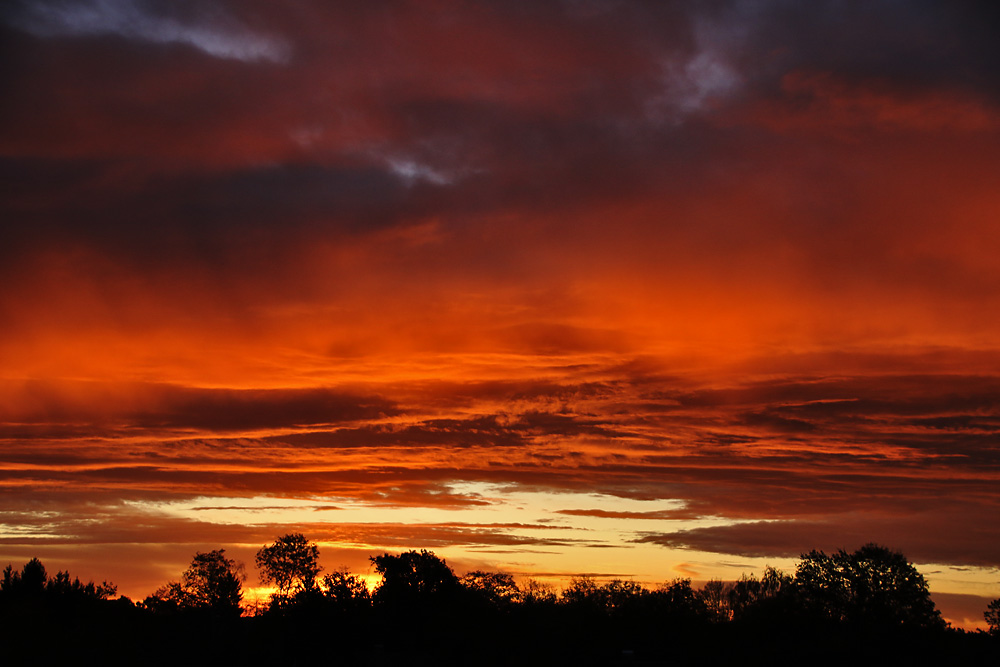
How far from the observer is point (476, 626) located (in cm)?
6575

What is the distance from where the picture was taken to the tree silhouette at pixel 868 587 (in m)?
87.1

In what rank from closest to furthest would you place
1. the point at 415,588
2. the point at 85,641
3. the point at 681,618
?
the point at 85,641 → the point at 681,618 → the point at 415,588

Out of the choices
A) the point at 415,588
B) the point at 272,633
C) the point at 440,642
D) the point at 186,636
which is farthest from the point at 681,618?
the point at 186,636

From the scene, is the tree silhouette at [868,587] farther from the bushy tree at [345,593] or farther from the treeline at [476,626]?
the bushy tree at [345,593]

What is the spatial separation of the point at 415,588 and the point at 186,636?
2533cm

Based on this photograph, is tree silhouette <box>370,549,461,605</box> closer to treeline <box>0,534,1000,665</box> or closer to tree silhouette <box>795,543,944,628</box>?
treeline <box>0,534,1000,665</box>

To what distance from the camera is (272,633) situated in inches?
2346

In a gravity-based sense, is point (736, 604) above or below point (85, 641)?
below

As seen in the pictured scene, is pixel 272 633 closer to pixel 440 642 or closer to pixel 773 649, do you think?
pixel 440 642

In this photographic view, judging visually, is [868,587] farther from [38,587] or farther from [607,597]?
[38,587]

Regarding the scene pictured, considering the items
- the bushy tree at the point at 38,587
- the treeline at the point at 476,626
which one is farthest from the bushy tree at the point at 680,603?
the bushy tree at the point at 38,587

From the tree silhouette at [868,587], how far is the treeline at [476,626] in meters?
0.15

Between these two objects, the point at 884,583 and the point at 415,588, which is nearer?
the point at 415,588

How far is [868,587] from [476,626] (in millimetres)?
47866
